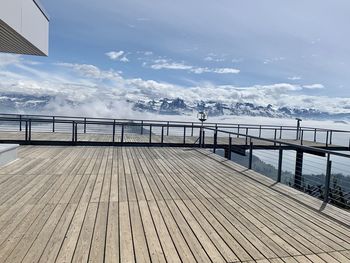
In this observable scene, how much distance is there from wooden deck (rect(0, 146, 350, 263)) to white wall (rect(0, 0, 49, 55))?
2.84 metres

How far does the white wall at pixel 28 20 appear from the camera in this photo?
195 inches

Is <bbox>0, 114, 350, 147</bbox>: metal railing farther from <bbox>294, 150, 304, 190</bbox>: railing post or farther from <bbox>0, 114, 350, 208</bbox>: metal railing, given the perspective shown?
<bbox>294, 150, 304, 190</bbox>: railing post

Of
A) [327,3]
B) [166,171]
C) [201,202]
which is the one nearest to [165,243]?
[201,202]

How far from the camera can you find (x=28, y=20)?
19.5 ft

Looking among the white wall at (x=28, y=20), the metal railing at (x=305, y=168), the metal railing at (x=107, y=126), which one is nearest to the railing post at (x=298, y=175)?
the metal railing at (x=305, y=168)

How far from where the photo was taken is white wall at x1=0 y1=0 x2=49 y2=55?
4.95 metres

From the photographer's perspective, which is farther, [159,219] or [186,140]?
[186,140]

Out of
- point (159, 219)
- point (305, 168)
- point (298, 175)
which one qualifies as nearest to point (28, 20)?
point (159, 219)

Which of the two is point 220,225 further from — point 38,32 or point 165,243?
point 38,32

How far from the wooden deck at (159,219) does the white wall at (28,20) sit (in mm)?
2840

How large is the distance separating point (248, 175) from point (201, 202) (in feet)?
8.26

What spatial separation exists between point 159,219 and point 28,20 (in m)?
5.06

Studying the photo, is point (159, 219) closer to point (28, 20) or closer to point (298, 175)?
point (298, 175)

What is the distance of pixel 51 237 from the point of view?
2.89 m
